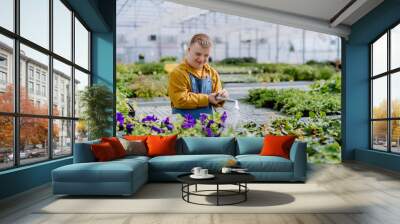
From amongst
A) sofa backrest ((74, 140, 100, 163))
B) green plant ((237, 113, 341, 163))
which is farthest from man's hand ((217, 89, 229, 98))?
sofa backrest ((74, 140, 100, 163))

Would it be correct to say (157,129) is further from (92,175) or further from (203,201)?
(203,201)

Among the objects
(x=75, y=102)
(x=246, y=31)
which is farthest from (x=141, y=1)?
(x=75, y=102)

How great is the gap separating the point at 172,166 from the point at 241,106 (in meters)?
4.09

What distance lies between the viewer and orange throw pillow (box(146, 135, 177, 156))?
276 inches

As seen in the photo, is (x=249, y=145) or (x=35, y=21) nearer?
(x=35, y=21)

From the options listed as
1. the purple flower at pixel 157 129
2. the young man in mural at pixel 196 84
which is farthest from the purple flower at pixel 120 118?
the young man in mural at pixel 196 84

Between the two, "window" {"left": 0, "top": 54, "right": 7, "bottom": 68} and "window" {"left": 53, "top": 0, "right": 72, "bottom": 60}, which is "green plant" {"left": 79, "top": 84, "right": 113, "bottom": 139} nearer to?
"window" {"left": 53, "top": 0, "right": 72, "bottom": 60}

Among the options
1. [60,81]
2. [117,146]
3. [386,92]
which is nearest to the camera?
[117,146]

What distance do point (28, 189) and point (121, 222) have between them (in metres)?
2.34

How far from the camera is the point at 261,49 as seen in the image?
10586mm

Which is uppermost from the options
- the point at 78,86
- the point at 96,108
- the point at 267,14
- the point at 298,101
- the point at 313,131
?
the point at 267,14

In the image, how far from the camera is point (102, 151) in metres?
5.96

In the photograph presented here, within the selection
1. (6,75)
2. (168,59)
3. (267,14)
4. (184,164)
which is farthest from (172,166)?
(267,14)

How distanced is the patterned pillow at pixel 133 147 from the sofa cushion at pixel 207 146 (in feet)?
2.26
